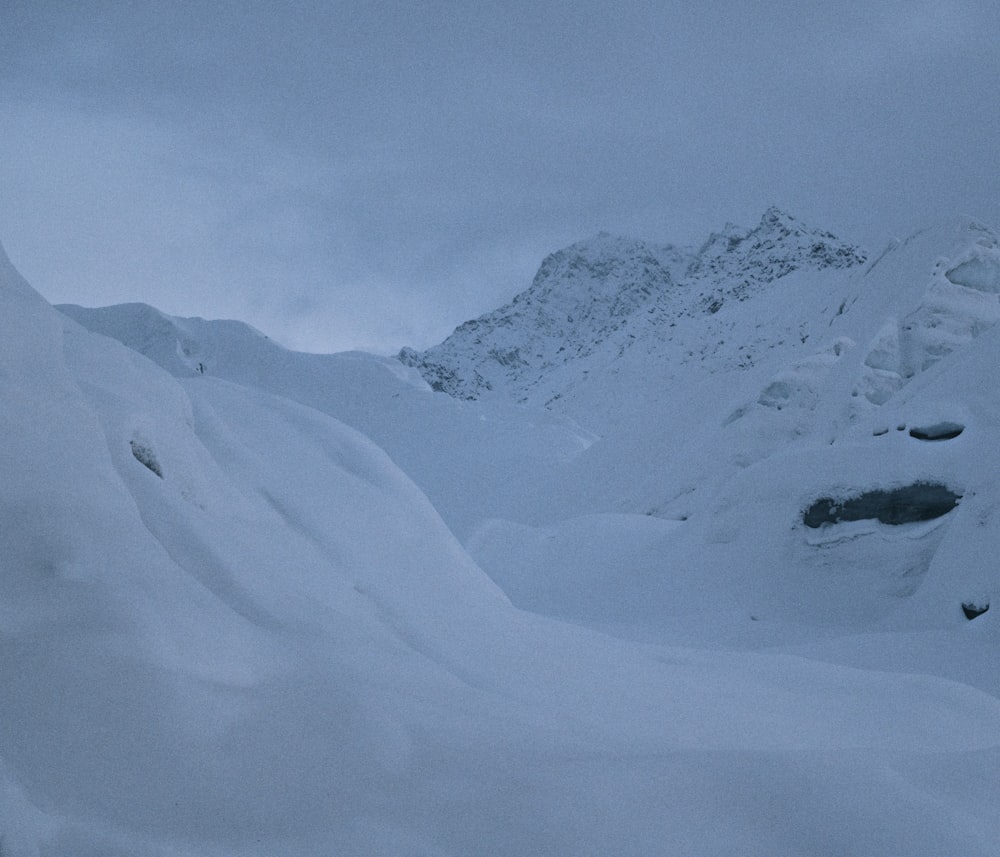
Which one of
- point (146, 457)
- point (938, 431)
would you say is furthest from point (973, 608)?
point (146, 457)

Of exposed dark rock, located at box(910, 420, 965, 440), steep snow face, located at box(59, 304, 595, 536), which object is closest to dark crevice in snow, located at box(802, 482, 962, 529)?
exposed dark rock, located at box(910, 420, 965, 440)

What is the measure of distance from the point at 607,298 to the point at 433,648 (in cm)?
→ 14294

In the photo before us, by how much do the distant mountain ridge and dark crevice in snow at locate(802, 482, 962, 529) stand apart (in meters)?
50.0

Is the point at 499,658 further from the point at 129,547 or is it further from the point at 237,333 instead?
the point at 237,333

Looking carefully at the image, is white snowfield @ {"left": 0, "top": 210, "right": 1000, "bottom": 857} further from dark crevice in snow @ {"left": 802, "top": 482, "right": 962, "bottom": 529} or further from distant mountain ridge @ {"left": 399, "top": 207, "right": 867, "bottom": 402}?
distant mountain ridge @ {"left": 399, "top": 207, "right": 867, "bottom": 402}

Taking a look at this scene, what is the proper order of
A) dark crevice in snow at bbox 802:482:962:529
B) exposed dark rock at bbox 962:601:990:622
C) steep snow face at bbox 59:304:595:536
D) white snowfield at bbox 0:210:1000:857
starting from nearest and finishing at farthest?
1. white snowfield at bbox 0:210:1000:857
2. exposed dark rock at bbox 962:601:990:622
3. dark crevice in snow at bbox 802:482:962:529
4. steep snow face at bbox 59:304:595:536

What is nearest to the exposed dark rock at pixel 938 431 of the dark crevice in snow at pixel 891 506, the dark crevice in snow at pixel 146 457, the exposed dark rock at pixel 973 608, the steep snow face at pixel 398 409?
the dark crevice in snow at pixel 891 506

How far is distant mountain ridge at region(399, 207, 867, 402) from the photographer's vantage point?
70688mm

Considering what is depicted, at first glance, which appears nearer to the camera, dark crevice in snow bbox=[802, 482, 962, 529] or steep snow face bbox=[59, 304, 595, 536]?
dark crevice in snow bbox=[802, 482, 962, 529]

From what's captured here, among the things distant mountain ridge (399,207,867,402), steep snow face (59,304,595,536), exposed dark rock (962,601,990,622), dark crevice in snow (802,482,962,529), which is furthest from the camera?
distant mountain ridge (399,207,867,402)

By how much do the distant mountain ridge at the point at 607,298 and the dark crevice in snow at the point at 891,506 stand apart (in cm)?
4998

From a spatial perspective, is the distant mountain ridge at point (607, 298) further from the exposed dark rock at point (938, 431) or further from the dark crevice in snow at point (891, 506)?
the dark crevice in snow at point (891, 506)

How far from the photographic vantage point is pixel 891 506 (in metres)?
11.2

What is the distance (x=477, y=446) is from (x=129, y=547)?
25922mm
